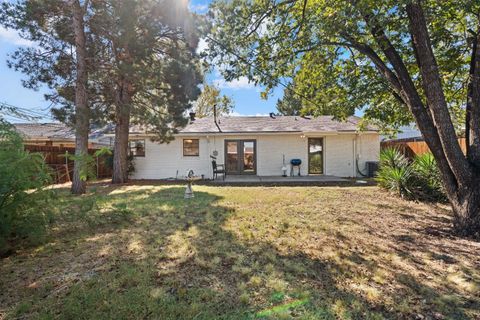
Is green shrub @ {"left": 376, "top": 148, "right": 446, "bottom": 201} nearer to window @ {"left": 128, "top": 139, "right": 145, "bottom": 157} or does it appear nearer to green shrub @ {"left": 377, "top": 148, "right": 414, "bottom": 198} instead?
green shrub @ {"left": 377, "top": 148, "right": 414, "bottom": 198}

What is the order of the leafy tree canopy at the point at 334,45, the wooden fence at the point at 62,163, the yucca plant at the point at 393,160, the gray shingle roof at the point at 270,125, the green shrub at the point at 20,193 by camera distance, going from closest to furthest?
1. the green shrub at the point at 20,193
2. the leafy tree canopy at the point at 334,45
3. the yucca plant at the point at 393,160
4. the wooden fence at the point at 62,163
5. the gray shingle roof at the point at 270,125

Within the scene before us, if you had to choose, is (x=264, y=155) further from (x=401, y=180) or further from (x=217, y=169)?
(x=401, y=180)

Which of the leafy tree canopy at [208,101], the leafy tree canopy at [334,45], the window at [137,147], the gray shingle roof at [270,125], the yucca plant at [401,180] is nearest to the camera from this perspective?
the leafy tree canopy at [334,45]

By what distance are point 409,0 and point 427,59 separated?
4.67 ft

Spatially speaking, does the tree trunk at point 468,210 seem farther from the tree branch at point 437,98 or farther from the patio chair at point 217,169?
the patio chair at point 217,169

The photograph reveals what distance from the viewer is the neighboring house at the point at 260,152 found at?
47.1 feet

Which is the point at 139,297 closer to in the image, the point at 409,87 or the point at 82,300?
the point at 82,300

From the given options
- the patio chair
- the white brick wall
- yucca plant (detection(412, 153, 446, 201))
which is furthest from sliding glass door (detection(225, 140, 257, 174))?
yucca plant (detection(412, 153, 446, 201))

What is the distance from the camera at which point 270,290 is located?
115 inches

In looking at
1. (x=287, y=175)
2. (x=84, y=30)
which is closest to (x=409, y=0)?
(x=84, y=30)

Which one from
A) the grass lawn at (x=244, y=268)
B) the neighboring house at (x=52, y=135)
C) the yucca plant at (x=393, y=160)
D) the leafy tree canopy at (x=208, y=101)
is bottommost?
the grass lawn at (x=244, y=268)

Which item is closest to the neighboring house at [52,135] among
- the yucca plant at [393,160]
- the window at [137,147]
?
the window at [137,147]

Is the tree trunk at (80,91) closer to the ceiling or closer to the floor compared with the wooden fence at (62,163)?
closer to the ceiling

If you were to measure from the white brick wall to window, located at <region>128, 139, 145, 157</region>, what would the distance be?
0.28 meters
